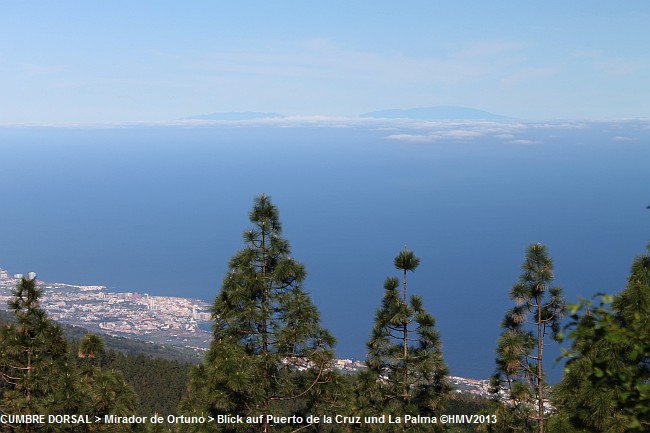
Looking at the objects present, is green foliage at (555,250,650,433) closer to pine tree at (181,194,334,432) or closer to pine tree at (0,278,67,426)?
pine tree at (181,194,334,432)

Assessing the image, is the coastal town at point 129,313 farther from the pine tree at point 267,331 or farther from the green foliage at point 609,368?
the green foliage at point 609,368

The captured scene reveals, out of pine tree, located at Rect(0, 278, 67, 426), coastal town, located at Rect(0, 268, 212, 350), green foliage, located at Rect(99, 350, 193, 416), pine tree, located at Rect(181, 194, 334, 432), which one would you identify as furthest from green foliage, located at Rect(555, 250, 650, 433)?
coastal town, located at Rect(0, 268, 212, 350)

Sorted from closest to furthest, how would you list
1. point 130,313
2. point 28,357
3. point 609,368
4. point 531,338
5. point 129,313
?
point 609,368 < point 28,357 < point 531,338 < point 130,313 < point 129,313

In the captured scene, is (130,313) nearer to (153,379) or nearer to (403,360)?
(153,379)

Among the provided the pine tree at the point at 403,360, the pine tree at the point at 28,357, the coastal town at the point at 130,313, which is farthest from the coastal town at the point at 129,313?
the pine tree at the point at 28,357

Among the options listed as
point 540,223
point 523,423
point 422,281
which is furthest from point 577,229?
point 523,423

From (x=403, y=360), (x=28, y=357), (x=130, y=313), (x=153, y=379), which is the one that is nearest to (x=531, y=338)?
(x=403, y=360)
